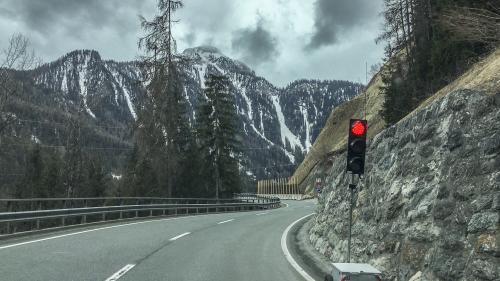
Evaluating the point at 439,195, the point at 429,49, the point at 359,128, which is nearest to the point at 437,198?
the point at 439,195

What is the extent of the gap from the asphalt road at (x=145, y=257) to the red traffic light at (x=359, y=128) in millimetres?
3158

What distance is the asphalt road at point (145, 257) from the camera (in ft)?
31.6

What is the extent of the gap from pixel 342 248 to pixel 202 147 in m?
39.9

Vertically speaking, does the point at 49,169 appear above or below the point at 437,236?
above

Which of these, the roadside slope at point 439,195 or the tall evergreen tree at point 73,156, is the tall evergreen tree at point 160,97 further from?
the roadside slope at point 439,195

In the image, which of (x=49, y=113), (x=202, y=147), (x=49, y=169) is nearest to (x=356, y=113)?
(x=202, y=147)

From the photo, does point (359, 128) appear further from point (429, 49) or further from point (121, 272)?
point (429, 49)

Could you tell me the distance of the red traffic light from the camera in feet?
32.6

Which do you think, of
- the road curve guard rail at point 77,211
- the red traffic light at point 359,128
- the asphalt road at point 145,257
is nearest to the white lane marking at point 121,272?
the asphalt road at point 145,257

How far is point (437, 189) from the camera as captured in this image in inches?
309

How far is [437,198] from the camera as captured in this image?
7676mm

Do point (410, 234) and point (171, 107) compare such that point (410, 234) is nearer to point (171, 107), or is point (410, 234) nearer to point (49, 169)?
point (171, 107)

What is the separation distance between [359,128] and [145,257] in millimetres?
5972

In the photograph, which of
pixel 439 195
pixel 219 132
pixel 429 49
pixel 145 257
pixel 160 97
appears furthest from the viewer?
pixel 219 132
